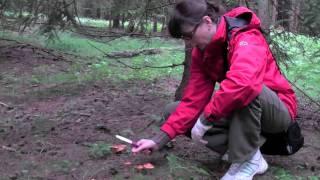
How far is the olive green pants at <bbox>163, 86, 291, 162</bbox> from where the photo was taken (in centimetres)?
326

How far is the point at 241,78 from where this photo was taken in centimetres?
303

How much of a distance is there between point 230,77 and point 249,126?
0.41 meters

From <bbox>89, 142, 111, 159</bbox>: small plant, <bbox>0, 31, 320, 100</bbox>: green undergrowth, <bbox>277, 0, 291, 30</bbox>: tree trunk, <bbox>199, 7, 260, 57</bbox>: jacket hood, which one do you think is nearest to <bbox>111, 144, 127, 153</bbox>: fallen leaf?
<bbox>89, 142, 111, 159</bbox>: small plant

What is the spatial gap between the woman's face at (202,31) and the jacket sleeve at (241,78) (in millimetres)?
168

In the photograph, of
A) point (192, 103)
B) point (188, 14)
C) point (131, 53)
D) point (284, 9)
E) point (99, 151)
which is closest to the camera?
point (188, 14)

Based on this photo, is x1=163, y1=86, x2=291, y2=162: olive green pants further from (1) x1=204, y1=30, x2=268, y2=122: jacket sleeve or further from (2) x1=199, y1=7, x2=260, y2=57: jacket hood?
(2) x1=199, y1=7, x2=260, y2=57: jacket hood

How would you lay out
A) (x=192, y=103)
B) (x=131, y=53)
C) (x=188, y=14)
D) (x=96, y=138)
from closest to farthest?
(x=188, y=14) < (x=192, y=103) < (x=96, y=138) < (x=131, y=53)

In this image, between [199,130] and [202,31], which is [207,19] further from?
[199,130]

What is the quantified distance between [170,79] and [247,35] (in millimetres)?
5649

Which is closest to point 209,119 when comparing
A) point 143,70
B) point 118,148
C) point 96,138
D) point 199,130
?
point 199,130

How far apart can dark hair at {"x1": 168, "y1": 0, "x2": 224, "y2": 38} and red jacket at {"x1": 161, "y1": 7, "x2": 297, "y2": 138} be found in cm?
13

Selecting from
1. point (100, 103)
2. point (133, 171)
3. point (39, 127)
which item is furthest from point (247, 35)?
point (100, 103)

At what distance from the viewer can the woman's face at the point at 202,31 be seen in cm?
324

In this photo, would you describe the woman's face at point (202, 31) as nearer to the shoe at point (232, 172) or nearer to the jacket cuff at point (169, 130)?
the jacket cuff at point (169, 130)
